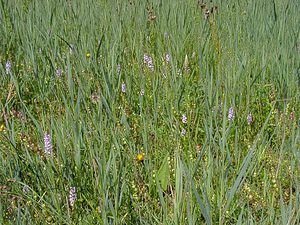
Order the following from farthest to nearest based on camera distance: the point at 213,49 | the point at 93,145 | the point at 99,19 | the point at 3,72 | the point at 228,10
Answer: the point at 228,10 → the point at 99,19 → the point at 213,49 → the point at 3,72 → the point at 93,145

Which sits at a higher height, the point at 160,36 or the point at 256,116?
the point at 160,36

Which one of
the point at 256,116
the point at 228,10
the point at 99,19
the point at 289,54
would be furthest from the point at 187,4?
the point at 256,116

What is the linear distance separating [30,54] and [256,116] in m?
1.09

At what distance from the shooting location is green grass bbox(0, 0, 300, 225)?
51.9 inches

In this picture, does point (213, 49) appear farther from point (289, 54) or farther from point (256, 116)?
point (256, 116)

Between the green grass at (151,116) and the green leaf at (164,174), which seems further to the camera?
the green leaf at (164,174)

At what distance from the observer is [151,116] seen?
Result: 6.26 ft

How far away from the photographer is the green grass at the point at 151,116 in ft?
4.33

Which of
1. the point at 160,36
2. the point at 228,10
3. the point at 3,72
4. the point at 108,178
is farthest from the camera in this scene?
the point at 228,10

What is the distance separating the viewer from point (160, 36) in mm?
2729

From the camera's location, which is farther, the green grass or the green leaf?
the green leaf

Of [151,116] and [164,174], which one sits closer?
[164,174]

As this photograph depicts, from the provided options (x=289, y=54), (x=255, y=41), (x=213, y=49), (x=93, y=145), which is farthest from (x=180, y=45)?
(x=93, y=145)

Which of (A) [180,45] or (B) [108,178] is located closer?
(B) [108,178]
